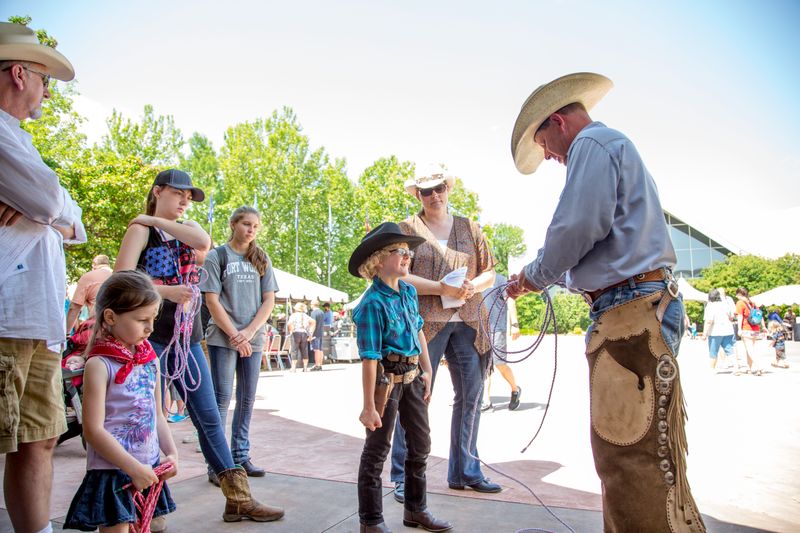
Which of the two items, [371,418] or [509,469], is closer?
[371,418]

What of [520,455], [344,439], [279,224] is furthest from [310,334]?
[279,224]

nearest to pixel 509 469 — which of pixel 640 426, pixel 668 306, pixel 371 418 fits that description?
pixel 371 418

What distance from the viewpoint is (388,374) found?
301 cm

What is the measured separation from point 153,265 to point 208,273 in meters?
1.09

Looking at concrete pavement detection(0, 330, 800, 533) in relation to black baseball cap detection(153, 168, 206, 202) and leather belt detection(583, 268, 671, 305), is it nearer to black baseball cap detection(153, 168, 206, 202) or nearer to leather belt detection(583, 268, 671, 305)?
leather belt detection(583, 268, 671, 305)

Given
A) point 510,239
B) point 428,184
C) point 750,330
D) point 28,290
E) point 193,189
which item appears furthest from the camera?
point 510,239

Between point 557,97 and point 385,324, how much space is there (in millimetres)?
1412

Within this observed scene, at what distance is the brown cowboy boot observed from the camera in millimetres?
3229

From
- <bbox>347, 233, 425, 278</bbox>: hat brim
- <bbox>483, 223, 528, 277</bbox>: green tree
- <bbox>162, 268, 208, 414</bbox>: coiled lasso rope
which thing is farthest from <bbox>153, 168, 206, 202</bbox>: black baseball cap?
<bbox>483, 223, 528, 277</bbox>: green tree

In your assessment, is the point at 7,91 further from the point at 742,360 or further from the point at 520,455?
the point at 742,360

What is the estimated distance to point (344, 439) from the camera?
5699mm

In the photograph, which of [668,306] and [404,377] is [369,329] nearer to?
[404,377]

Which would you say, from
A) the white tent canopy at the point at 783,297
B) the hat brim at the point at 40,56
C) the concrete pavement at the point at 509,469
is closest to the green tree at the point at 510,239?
the white tent canopy at the point at 783,297

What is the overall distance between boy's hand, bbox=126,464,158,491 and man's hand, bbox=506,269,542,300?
1.71 m
